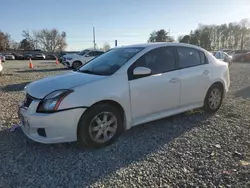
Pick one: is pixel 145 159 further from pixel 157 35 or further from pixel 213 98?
pixel 157 35

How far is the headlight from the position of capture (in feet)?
10.7

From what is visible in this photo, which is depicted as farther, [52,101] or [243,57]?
[243,57]

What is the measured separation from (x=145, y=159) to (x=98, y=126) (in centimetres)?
86

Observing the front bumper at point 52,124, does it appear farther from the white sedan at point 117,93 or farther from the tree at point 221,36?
the tree at point 221,36

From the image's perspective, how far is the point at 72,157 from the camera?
11.1 ft

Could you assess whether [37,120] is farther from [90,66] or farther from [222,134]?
[222,134]

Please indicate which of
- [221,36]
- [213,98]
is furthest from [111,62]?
[221,36]

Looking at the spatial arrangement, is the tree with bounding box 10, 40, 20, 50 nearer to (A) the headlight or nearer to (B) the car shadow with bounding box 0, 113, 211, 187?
(B) the car shadow with bounding box 0, 113, 211, 187

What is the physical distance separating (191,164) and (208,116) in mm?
2242

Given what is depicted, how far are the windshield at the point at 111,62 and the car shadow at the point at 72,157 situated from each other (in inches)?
46.5

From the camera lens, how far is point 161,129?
14.5 feet

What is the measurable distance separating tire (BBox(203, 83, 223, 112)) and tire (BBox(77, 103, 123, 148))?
2316 millimetres

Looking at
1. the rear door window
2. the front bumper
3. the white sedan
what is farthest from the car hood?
the rear door window

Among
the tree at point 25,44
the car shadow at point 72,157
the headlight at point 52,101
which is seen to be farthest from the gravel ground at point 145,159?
the tree at point 25,44
